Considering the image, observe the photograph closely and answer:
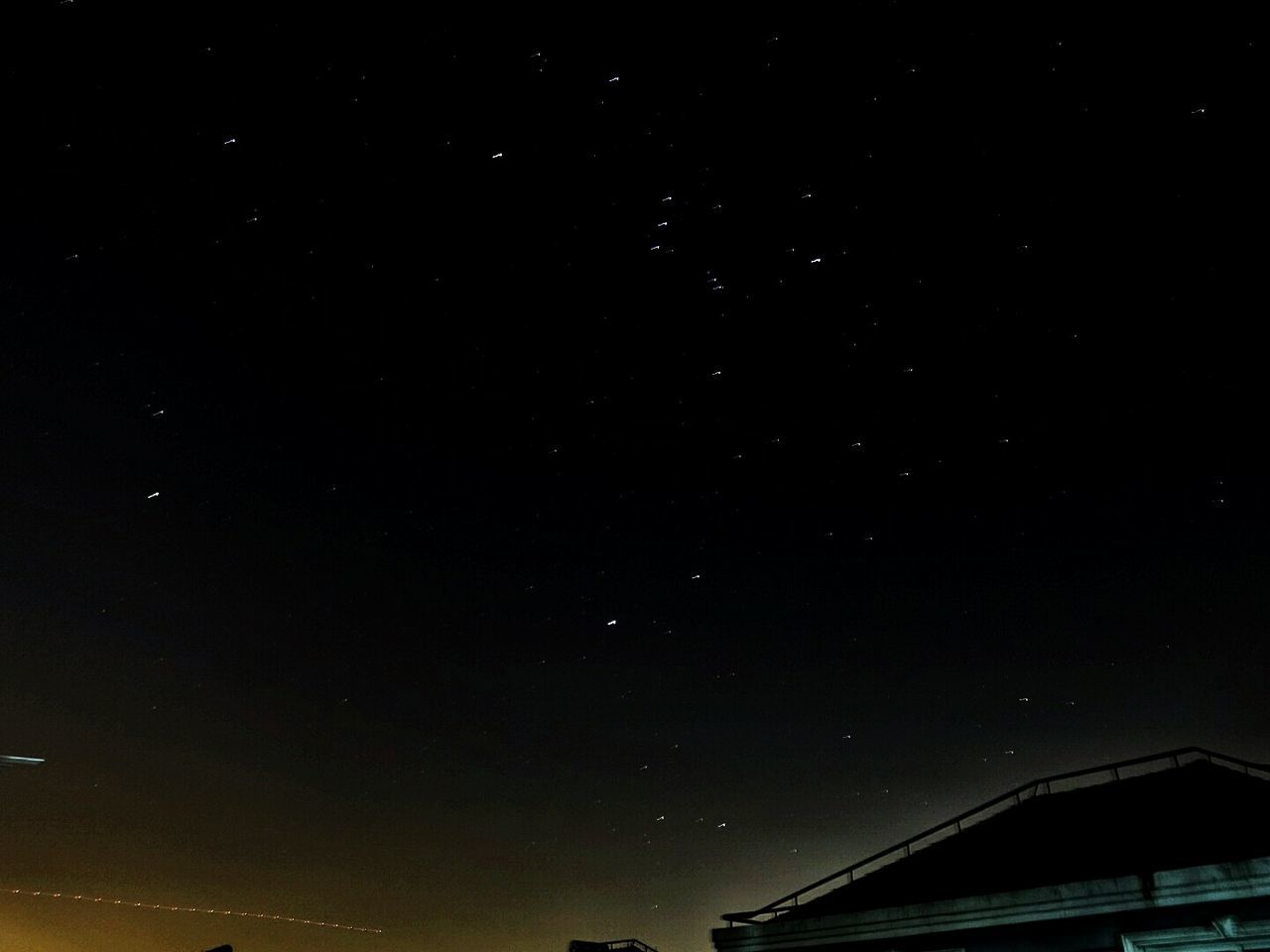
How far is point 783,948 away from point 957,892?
7.85ft

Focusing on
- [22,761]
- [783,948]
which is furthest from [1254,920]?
[22,761]

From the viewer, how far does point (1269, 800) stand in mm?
9789

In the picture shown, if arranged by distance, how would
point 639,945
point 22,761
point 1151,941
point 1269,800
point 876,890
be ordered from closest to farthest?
1. point 1151,941
2. point 1269,800
3. point 22,761
4. point 876,890
5. point 639,945

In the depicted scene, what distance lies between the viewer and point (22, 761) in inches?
434

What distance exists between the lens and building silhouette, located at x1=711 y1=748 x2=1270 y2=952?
8344 mm

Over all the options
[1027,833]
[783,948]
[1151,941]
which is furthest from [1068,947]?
[783,948]

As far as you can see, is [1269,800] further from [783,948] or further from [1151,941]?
[783,948]

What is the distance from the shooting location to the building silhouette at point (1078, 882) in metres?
8.34

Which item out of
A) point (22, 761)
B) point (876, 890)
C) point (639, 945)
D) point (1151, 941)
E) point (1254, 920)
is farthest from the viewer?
point (639, 945)

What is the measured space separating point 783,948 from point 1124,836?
4276mm

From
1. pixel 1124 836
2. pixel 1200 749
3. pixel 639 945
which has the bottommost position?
pixel 639 945

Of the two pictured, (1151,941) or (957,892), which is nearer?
(1151,941)

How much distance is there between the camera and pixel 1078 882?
903 centimetres

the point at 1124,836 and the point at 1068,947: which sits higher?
the point at 1124,836
